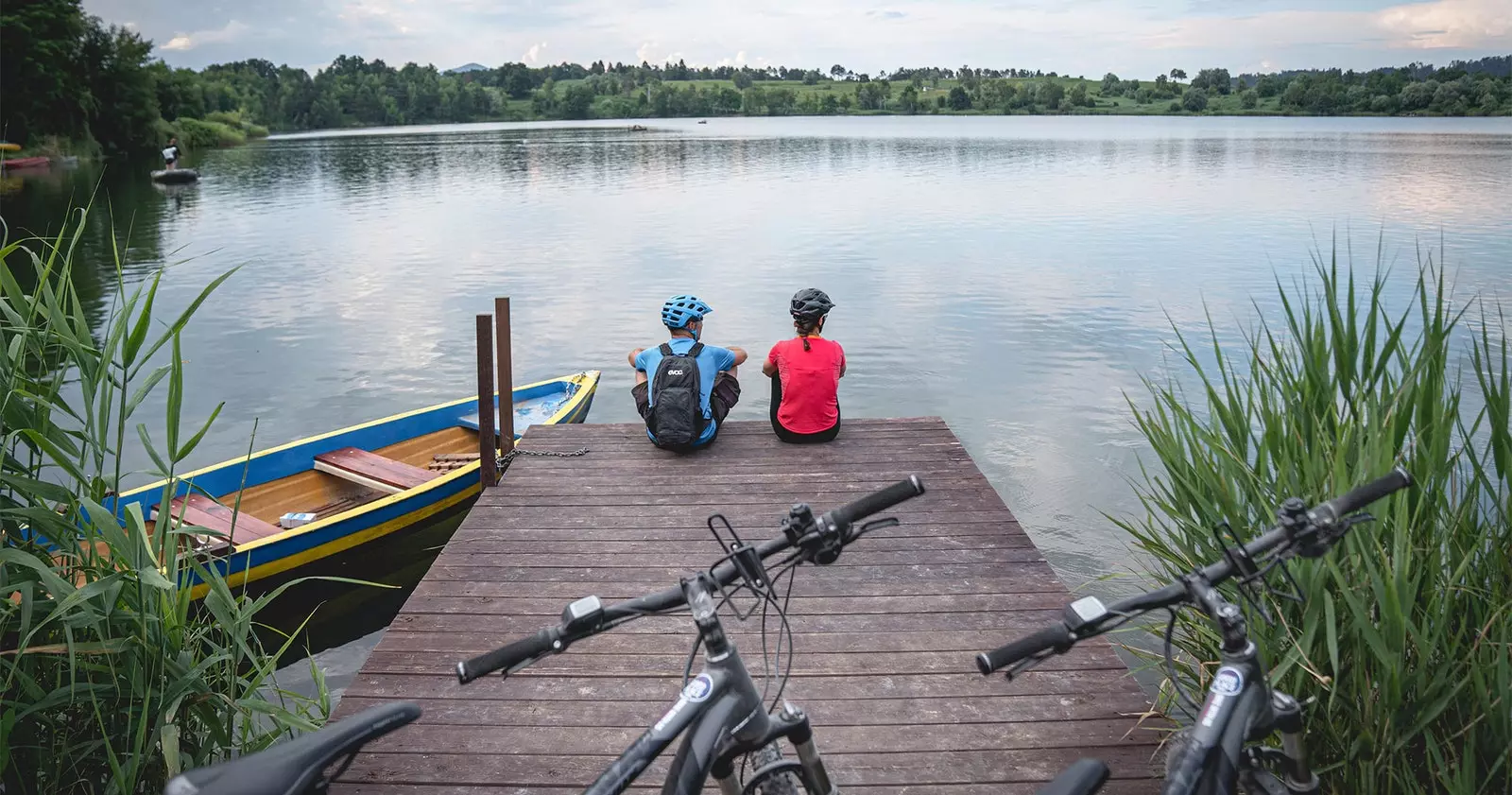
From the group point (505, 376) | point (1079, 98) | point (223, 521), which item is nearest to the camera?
point (505, 376)

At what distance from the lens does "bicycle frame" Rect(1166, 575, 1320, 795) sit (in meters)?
2.11

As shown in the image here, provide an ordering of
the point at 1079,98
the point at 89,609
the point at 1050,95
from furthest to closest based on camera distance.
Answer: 1. the point at 1050,95
2. the point at 1079,98
3. the point at 89,609

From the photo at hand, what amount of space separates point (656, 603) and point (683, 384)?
483 cm

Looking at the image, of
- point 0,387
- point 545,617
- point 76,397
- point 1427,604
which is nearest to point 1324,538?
point 1427,604

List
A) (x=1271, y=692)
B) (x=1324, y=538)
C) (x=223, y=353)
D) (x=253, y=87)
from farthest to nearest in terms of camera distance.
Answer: (x=253, y=87) → (x=223, y=353) → (x=1271, y=692) → (x=1324, y=538)

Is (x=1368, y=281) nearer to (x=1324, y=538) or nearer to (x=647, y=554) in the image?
(x=647, y=554)

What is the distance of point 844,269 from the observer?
893 inches

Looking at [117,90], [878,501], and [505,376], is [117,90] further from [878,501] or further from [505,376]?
[878,501]

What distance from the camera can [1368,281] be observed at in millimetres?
18078

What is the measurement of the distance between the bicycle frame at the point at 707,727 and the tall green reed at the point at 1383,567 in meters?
1.73

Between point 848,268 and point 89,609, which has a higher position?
point 848,268

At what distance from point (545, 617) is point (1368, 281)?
59.6 ft

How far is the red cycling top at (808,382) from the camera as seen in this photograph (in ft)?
23.4

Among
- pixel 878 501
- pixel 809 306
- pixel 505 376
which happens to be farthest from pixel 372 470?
pixel 878 501
